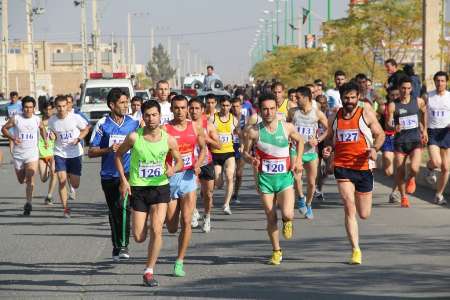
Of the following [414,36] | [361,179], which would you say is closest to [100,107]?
[414,36]

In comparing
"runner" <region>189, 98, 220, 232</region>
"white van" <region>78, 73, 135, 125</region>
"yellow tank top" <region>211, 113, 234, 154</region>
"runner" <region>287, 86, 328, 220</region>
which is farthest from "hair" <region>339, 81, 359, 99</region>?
"white van" <region>78, 73, 135, 125</region>

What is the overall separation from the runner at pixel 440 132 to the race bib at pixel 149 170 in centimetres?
755

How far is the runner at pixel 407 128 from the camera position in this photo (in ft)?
54.5

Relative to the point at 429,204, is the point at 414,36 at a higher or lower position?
higher

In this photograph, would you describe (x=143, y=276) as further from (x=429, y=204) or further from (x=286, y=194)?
(x=429, y=204)

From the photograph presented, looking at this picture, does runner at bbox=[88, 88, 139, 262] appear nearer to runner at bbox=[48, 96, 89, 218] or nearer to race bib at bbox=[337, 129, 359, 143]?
race bib at bbox=[337, 129, 359, 143]

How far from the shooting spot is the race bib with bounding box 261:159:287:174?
1169 cm

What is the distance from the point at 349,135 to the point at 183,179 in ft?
6.08

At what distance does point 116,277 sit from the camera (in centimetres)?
1077

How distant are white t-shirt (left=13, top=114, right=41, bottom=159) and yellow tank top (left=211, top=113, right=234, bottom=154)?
2.89m

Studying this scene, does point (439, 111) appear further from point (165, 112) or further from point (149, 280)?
point (149, 280)

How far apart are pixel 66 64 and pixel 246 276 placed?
399ft

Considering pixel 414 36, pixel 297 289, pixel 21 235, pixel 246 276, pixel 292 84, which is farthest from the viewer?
pixel 292 84

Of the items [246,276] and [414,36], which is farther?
[414,36]
